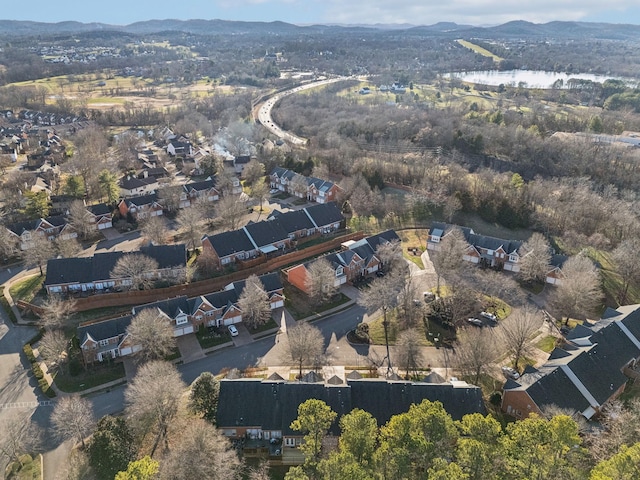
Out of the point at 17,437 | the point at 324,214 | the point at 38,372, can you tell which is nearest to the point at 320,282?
the point at 324,214

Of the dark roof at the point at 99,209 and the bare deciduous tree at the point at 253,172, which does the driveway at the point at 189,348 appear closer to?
the dark roof at the point at 99,209

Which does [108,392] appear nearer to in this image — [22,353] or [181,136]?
[22,353]

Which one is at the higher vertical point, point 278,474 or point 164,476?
point 164,476

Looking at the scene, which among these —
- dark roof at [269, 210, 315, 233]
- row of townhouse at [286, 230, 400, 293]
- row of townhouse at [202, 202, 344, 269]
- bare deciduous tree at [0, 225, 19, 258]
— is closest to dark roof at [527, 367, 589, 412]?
row of townhouse at [286, 230, 400, 293]

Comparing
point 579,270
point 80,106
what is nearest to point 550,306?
point 579,270

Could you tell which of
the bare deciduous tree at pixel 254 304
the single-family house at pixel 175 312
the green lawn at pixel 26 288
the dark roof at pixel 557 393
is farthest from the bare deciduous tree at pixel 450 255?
the green lawn at pixel 26 288

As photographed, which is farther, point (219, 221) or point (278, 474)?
point (219, 221)

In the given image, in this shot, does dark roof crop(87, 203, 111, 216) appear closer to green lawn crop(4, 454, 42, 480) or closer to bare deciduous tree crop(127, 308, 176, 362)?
bare deciduous tree crop(127, 308, 176, 362)

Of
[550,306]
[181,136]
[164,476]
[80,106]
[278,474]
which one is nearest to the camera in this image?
[164,476]
